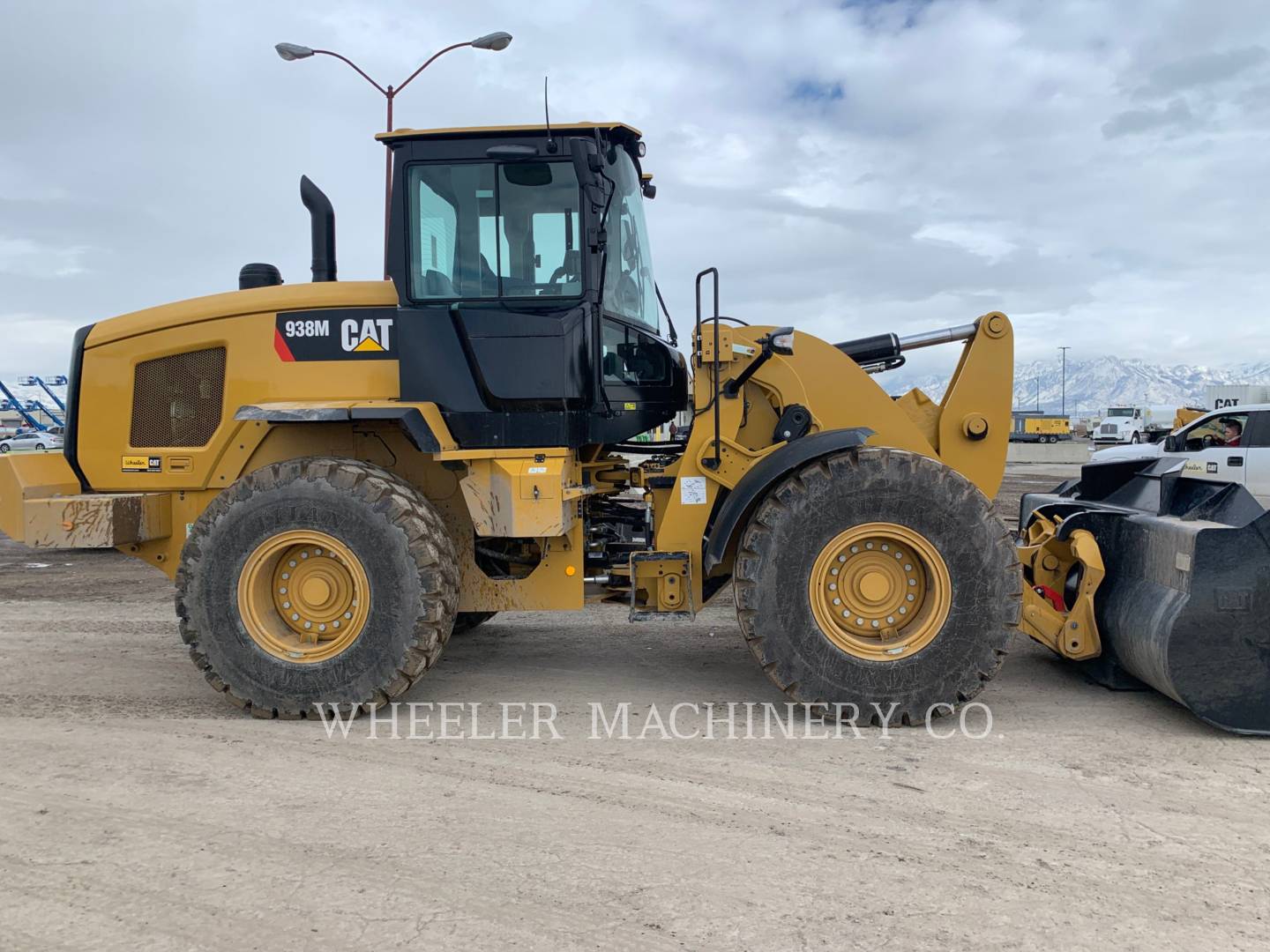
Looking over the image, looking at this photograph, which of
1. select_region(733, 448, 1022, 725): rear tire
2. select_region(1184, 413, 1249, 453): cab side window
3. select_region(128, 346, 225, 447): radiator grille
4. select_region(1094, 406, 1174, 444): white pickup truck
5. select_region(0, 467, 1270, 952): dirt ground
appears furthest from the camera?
select_region(1094, 406, 1174, 444): white pickup truck

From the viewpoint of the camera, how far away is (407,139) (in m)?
4.81

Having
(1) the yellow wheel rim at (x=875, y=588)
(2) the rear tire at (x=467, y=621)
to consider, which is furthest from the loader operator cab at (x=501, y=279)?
(2) the rear tire at (x=467, y=621)

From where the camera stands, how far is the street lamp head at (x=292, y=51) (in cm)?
1248

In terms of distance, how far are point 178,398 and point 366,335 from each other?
1.20 metres

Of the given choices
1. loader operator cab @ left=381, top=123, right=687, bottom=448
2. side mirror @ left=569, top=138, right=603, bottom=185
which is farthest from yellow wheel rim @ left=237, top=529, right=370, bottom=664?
side mirror @ left=569, top=138, right=603, bottom=185

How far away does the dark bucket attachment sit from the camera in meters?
4.07

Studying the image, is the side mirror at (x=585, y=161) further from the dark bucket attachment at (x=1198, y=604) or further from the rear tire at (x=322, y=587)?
the dark bucket attachment at (x=1198, y=604)

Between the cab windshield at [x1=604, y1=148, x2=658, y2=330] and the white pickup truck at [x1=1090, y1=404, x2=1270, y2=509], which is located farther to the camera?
the white pickup truck at [x1=1090, y1=404, x2=1270, y2=509]

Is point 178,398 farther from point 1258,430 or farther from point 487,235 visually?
point 1258,430

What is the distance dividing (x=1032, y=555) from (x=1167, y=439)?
414 inches

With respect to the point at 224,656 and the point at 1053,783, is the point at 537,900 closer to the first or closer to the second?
the point at 1053,783

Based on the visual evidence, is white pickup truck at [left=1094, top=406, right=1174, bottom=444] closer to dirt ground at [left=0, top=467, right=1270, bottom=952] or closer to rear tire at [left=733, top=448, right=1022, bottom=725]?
rear tire at [left=733, top=448, right=1022, bottom=725]

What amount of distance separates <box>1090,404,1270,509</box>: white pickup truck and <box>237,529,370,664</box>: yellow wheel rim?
34.5 ft

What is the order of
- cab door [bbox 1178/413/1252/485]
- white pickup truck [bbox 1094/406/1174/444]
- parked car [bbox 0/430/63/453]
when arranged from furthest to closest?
white pickup truck [bbox 1094/406/1174/444] < parked car [bbox 0/430/63/453] < cab door [bbox 1178/413/1252/485]
